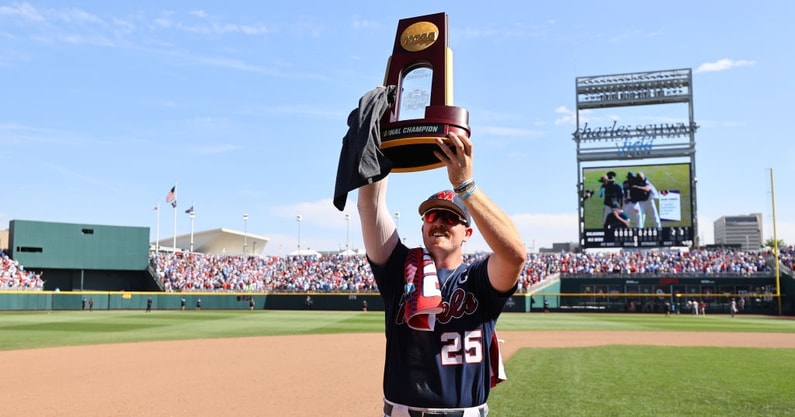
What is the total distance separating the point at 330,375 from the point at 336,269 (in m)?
42.8

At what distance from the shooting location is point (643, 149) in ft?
165

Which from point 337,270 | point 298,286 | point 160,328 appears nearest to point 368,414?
point 160,328

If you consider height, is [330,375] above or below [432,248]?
below

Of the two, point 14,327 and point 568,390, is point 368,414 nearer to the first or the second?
point 568,390

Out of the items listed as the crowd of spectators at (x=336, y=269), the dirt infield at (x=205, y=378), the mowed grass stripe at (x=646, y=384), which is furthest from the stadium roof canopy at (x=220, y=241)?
the mowed grass stripe at (x=646, y=384)

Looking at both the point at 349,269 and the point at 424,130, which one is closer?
the point at 424,130

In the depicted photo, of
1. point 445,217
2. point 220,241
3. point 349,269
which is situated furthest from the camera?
point 220,241

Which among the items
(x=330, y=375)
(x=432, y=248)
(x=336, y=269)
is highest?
(x=432, y=248)

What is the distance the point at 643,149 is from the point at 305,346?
1576 inches

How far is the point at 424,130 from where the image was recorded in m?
2.81

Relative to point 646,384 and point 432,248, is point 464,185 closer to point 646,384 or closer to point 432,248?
point 432,248

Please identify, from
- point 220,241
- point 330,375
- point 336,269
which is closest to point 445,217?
point 330,375

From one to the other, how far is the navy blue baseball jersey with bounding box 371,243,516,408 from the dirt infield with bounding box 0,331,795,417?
3.63m

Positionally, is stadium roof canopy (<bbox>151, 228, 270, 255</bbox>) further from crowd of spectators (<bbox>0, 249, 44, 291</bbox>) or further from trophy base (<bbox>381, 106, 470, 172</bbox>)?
trophy base (<bbox>381, 106, 470, 172</bbox>)
